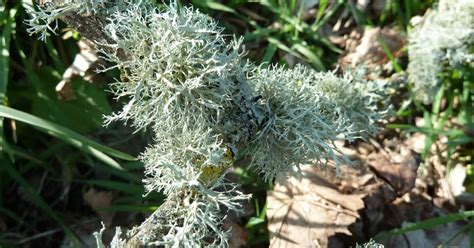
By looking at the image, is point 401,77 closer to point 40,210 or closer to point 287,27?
point 287,27

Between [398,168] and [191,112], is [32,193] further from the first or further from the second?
[398,168]

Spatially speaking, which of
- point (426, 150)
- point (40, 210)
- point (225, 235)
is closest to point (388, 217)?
point (426, 150)

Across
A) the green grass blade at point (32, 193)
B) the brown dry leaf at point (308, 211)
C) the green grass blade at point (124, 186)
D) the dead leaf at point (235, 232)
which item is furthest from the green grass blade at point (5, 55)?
the brown dry leaf at point (308, 211)

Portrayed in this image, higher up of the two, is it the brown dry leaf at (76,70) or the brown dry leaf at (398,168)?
the brown dry leaf at (398,168)

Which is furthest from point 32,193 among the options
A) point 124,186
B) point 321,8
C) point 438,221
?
point 438,221

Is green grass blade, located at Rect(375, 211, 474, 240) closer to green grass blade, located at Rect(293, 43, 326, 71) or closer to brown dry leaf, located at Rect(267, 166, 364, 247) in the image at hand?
brown dry leaf, located at Rect(267, 166, 364, 247)

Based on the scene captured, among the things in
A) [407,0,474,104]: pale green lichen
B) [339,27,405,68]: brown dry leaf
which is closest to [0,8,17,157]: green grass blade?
[339,27,405,68]: brown dry leaf

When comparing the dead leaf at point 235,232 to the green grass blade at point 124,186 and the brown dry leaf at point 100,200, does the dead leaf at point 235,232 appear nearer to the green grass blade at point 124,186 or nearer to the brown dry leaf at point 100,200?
the green grass blade at point 124,186
